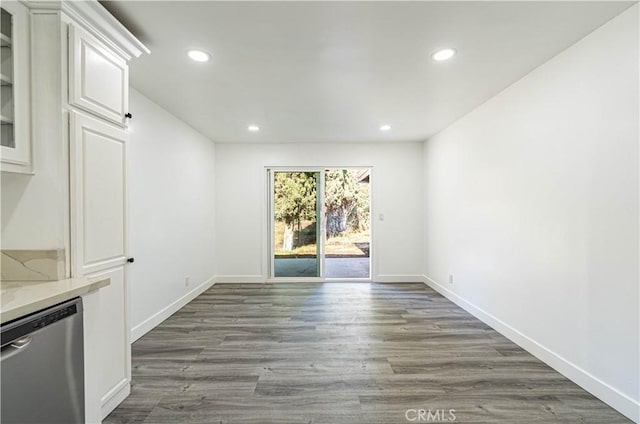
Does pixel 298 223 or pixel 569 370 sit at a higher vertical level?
pixel 298 223

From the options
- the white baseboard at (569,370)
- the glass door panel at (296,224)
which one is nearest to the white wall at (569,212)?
the white baseboard at (569,370)

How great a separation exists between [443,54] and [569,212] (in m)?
1.49

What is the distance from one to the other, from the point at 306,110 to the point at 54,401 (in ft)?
9.90

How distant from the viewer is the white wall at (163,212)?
273 centimetres

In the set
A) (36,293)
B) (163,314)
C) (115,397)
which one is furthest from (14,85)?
(163,314)

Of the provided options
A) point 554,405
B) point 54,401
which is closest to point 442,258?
point 554,405

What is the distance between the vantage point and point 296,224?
5.05 metres

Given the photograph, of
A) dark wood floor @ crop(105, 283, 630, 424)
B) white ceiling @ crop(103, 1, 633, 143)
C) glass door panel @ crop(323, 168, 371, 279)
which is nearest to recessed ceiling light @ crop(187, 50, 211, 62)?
white ceiling @ crop(103, 1, 633, 143)

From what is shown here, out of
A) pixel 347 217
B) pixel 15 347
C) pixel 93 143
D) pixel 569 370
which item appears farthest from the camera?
pixel 347 217

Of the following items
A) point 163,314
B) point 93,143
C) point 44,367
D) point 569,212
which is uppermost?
point 93,143

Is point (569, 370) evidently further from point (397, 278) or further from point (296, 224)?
point (296, 224)

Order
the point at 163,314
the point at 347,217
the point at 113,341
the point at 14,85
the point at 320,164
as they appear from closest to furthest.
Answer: the point at 14,85
the point at 113,341
the point at 163,314
the point at 320,164
the point at 347,217

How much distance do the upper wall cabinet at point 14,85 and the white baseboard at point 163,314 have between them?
76.2 inches

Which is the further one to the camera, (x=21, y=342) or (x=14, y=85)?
(x=14, y=85)
